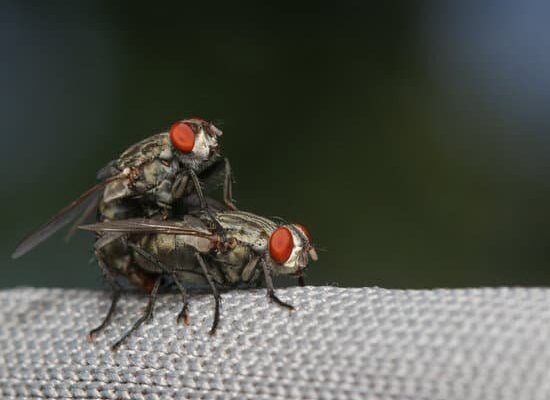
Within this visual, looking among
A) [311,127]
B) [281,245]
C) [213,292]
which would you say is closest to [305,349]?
[213,292]

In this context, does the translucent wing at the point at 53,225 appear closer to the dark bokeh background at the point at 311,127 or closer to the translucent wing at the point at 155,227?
the translucent wing at the point at 155,227

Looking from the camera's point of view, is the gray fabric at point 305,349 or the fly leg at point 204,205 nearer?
the gray fabric at point 305,349

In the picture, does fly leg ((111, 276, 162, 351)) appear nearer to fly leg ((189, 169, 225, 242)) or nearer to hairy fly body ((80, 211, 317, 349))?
hairy fly body ((80, 211, 317, 349))

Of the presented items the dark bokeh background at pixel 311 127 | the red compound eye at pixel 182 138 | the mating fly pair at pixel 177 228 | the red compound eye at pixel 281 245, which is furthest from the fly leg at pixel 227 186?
the dark bokeh background at pixel 311 127

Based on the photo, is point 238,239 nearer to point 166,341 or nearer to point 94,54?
point 166,341

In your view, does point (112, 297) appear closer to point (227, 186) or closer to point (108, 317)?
point (108, 317)

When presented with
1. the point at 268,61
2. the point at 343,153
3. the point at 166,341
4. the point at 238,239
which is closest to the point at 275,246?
the point at 238,239

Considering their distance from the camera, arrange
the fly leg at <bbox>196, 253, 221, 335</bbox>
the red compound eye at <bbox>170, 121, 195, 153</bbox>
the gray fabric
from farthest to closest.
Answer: the red compound eye at <bbox>170, 121, 195, 153</bbox> → the fly leg at <bbox>196, 253, 221, 335</bbox> → the gray fabric

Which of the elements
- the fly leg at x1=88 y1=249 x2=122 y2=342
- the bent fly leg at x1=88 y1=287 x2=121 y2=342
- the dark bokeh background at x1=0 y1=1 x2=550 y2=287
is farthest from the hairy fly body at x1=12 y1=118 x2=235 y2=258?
the dark bokeh background at x1=0 y1=1 x2=550 y2=287
